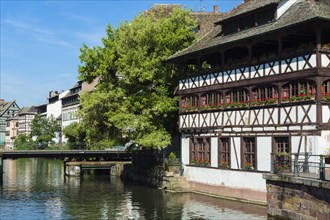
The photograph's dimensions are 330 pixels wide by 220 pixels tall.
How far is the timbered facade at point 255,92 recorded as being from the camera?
26.8 meters

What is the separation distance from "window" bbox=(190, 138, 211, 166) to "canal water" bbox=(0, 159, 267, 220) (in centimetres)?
230

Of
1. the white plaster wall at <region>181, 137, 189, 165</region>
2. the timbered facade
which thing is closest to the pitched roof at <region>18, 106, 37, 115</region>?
the timbered facade

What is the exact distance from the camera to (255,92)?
3073 cm

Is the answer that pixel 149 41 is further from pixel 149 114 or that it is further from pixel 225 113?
pixel 225 113

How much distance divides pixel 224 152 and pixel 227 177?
1598 millimetres

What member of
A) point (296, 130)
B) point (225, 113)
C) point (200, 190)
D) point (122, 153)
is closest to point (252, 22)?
point (225, 113)

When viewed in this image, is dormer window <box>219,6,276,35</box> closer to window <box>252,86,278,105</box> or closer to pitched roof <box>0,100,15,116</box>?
window <box>252,86,278,105</box>

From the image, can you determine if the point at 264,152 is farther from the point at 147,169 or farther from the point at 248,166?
the point at 147,169

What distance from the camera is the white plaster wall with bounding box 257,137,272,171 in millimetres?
29234

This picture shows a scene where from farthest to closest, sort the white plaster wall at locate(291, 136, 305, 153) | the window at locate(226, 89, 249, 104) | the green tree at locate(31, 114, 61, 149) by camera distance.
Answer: the green tree at locate(31, 114, 61, 149) < the window at locate(226, 89, 249, 104) < the white plaster wall at locate(291, 136, 305, 153)

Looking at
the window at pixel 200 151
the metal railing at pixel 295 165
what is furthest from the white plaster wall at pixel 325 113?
the window at pixel 200 151

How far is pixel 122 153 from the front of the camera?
5662 cm

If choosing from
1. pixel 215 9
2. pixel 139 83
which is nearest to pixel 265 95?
pixel 139 83

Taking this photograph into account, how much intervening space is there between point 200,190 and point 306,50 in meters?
12.8
